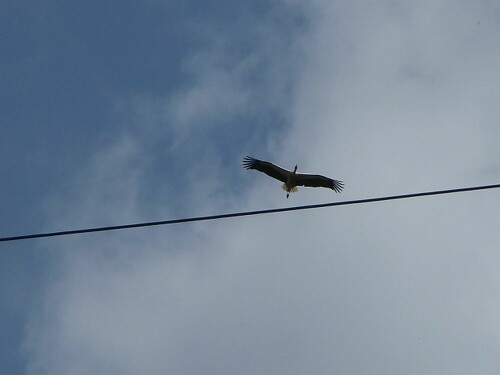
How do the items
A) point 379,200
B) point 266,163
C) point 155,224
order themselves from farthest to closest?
point 266,163 → point 379,200 → point 155,224

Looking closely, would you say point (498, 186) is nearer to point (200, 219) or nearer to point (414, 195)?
point (414, 195)

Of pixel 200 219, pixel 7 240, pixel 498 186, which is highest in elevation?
pixel 498 186

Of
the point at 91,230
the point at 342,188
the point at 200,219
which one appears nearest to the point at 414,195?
the point at 200,219

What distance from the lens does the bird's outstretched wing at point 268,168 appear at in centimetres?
3111

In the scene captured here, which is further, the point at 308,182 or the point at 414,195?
the point at 308,182

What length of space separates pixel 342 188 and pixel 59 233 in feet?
67.3

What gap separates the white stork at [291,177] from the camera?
31.1m

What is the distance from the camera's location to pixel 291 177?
1227 inches

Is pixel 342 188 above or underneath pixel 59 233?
above

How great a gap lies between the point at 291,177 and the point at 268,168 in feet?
2.71

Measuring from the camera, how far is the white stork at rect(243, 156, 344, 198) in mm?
31094

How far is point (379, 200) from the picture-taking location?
42.4ft

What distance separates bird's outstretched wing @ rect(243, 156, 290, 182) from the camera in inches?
1225

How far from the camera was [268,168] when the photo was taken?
102 ft
